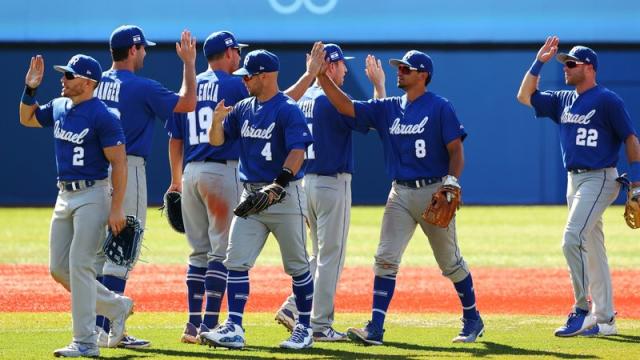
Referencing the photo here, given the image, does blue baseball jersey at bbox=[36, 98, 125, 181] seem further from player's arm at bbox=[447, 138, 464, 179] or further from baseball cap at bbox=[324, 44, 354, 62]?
player's arm at bbox=[447, 138, 464, 179]

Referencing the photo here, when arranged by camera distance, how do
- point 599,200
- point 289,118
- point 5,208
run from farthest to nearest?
point 5,208, point 599,200, point 289,118

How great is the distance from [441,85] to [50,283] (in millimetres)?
15519

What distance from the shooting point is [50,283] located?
1268 centimetres

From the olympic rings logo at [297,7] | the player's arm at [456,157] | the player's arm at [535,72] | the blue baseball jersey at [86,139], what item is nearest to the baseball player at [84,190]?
the blue baseball jersey at [86,139]

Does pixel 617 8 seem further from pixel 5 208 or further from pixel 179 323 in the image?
pixel 179 323

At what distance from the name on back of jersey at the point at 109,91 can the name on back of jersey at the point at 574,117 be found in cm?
330

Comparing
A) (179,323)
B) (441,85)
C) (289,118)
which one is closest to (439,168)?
(289,118)

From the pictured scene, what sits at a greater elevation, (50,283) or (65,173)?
(65,173)

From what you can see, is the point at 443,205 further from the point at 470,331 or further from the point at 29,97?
the point at 29,97

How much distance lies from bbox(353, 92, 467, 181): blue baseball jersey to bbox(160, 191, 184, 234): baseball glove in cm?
165

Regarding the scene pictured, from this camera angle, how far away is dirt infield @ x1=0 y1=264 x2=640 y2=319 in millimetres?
10901

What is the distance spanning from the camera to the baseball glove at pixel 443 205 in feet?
26.0

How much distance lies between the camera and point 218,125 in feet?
26.2

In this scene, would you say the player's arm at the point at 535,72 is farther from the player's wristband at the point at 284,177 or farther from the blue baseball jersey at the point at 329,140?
the player's wristband at the point at 284,177
